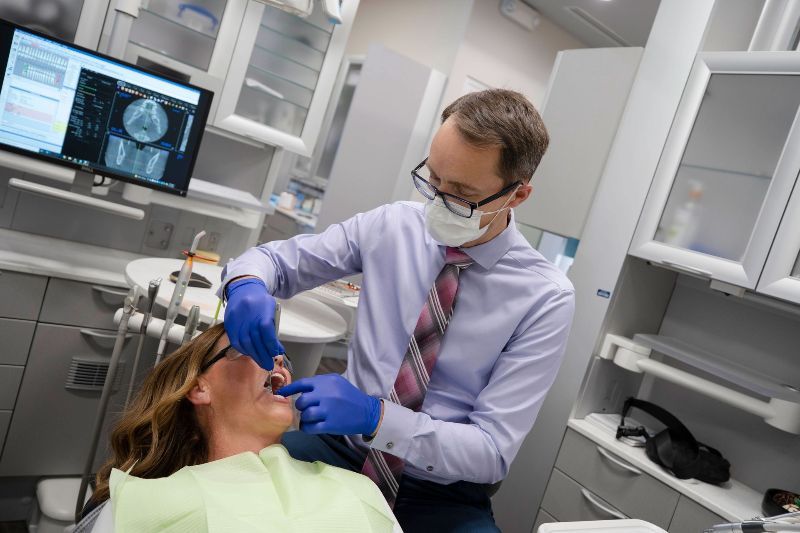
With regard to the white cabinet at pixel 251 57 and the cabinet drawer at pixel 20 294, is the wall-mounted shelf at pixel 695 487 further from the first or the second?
the cabinet drawer at pixel 20 294

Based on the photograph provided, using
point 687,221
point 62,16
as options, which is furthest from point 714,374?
point 62,16

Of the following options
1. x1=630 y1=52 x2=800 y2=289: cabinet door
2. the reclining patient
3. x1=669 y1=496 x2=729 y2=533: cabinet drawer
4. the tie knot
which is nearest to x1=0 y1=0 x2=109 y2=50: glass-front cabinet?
the reclining patient

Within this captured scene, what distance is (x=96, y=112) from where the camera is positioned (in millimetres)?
2025

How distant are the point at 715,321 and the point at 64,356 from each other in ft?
8.12

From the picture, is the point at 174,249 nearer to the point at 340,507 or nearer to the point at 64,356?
the point at 64,356

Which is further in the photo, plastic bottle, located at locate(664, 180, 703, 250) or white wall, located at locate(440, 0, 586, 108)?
white wall, located at locate(440, 0, 586, 108)

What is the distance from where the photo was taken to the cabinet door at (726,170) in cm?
201

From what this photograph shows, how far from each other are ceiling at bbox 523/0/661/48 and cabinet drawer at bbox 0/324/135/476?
4.31m

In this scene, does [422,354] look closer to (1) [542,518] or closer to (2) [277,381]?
(2) [277,381]

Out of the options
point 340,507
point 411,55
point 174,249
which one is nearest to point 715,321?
point 340,507

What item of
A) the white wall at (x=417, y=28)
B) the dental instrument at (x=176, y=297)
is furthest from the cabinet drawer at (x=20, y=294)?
the white wall at (x=417, y=28)

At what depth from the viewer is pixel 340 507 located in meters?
1.08

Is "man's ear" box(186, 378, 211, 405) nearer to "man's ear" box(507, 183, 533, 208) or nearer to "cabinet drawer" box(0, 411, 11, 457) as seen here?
"man's ear" box(507, 183, 533, 208)

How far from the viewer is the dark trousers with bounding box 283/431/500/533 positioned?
1.37 meters
